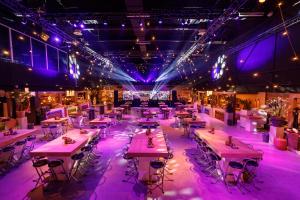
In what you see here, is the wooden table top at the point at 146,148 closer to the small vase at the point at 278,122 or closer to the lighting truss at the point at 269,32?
the small vase at the point at 278,122

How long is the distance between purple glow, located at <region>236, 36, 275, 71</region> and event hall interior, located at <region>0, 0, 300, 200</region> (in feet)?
0.17

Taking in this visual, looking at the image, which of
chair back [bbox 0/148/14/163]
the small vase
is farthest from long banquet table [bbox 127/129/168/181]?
the small vase

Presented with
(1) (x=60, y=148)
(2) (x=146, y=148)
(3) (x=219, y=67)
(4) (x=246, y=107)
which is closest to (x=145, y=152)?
(2) (x=146, y=148)

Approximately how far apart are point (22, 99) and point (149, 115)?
8.04 meters

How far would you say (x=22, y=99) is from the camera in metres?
12.4

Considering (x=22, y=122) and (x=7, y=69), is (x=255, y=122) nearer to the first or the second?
(x=7, y=69)

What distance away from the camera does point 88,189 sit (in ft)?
15.0

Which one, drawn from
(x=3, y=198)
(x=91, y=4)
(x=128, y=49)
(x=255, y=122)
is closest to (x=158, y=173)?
(x=3, y=198)

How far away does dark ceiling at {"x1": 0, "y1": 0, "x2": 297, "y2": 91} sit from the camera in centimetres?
739

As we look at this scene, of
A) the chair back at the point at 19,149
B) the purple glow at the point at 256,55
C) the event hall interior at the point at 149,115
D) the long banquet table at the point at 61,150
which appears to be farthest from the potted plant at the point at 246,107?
the chair back at the point at 19,149

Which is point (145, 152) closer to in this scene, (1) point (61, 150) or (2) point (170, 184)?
(2) point (170, 184)

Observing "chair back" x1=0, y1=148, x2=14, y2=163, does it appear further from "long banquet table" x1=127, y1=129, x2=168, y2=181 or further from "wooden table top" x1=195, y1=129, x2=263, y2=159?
"wooden table top" x1=195, y1=129, x2=263, y2=159

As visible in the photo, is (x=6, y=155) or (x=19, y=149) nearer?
(x=6, y=155)

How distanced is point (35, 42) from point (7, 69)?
4.68 m
